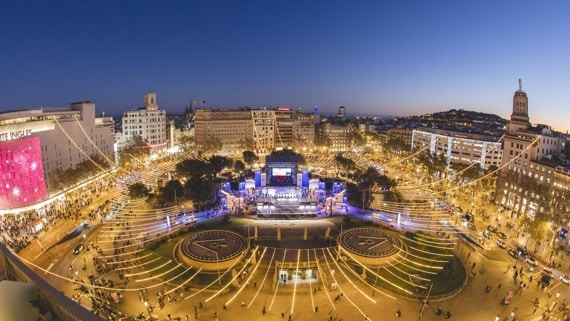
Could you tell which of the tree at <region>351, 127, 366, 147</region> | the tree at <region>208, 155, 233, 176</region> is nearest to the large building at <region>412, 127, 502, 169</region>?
the tree at <region>351, 127, 366, 147</region>

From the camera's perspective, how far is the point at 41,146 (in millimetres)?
40156

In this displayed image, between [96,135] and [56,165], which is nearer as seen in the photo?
[56,165]

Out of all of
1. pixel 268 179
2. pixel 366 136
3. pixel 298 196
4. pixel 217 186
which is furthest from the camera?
pixel 366 136

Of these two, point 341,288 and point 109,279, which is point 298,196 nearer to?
point 341,288

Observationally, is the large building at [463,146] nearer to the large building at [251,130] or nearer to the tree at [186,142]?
the large building at [251,130]

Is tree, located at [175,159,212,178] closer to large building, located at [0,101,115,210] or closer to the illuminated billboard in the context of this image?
large building, located at [0,101,115,210]

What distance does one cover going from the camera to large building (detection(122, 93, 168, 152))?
69875 millimetres

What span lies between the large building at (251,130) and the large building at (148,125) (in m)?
9.28

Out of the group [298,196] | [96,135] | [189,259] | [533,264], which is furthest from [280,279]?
[96,135]

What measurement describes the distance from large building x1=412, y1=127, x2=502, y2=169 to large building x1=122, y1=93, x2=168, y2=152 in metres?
56.3

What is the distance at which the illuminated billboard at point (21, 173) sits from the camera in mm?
33375

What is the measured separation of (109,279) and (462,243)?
3037 centimetres

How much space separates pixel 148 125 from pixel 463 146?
61940 mm

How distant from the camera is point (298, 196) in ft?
139
